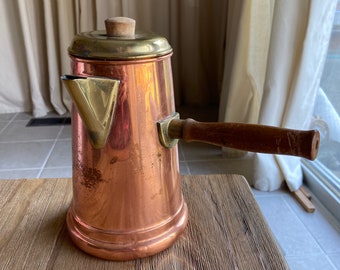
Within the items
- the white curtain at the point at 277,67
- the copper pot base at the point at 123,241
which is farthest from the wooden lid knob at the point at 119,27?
the white curtain at the point at 277,67

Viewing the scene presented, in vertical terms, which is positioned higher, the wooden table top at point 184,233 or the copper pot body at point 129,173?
the copper pot body at point 129,173

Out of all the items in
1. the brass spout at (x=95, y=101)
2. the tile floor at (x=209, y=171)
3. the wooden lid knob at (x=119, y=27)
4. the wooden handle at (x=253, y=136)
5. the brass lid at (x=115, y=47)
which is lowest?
the tile floor at (x=209, y=171)

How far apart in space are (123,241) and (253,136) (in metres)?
0.18

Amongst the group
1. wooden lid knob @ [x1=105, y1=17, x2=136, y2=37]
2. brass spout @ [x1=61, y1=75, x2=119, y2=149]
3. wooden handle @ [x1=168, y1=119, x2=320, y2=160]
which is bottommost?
wooden handle @ [x1=168, y1=119, x2=320, y2=160]

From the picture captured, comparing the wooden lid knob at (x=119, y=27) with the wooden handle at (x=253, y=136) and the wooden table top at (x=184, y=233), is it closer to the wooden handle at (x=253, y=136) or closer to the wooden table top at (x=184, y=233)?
the wooden handle at (x=253, y=136)

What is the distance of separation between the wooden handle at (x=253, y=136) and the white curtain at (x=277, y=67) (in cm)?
81

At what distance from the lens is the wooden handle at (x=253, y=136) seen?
0.99 ft

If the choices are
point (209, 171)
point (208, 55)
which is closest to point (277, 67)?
point (209, 171)

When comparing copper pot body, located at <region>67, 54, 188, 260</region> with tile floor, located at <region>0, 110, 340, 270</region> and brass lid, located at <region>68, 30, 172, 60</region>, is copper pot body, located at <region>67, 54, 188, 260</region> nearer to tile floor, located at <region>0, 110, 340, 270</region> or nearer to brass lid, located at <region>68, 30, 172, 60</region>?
brass lid, located at <region>68, 30, 172, 60</region>

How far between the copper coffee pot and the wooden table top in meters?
0.02

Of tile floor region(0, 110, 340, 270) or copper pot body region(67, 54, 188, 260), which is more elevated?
copper pot body region(67, 54, 188, 260)

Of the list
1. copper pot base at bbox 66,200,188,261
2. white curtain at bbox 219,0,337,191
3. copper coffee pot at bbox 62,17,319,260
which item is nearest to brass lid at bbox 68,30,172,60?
copper coffee pot at bbox 62,17,319,260

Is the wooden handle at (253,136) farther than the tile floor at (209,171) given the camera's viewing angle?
No

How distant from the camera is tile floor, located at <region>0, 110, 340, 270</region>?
1.05 m
